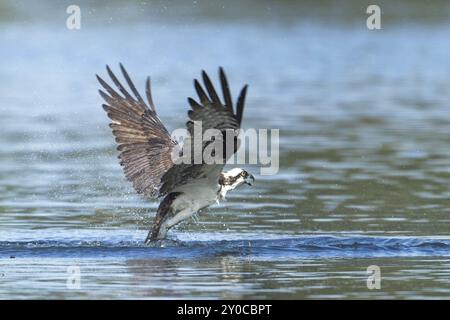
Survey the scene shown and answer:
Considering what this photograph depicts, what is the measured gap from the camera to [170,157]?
1169 centimetres

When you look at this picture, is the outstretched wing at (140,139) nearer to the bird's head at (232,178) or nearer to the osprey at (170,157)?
the osprey at (170,157)

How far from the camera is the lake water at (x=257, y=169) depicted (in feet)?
32.3

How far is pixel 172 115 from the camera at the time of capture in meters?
20.8

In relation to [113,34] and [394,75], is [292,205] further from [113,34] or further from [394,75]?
[113,34]

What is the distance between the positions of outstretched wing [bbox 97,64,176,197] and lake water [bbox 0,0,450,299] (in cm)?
64

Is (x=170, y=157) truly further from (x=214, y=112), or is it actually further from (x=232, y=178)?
(x=214, y=112)

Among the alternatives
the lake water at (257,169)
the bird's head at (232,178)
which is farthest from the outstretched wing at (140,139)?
the bird's head at (232,178)

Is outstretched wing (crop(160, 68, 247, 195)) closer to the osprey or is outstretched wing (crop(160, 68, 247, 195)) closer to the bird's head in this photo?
the osprey

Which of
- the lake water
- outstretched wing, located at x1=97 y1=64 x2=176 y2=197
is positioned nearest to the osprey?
outstretched wing, located at x1=97 y1=64 x2=176 y2=197

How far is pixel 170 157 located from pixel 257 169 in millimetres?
4679

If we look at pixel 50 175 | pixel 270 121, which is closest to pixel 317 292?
pixel 50 175

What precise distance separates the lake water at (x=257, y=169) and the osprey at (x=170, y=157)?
1.33 feet

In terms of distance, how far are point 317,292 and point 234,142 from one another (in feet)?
4.96

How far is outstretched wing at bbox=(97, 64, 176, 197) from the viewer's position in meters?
11.7
